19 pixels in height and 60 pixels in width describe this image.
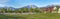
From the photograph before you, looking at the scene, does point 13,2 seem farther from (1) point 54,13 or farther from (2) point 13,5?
(1) point 54,13

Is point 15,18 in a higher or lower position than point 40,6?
lower

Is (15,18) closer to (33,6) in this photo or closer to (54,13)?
(33,6)

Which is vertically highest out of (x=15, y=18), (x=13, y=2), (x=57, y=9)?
(x=13, y=2)

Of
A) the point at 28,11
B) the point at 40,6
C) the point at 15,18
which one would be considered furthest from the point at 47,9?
the point at 15,18

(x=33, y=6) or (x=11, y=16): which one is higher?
(x=33, y=6)

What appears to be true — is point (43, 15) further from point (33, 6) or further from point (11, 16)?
point (11, 16)

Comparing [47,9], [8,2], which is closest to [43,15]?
[47,9]

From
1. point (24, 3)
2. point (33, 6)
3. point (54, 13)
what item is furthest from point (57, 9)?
point (24, 3)
